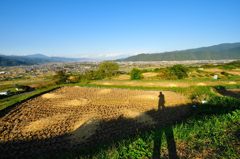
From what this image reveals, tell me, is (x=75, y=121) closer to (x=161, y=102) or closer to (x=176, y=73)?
(x=161, y=102)

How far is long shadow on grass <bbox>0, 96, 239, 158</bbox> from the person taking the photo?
12.0m

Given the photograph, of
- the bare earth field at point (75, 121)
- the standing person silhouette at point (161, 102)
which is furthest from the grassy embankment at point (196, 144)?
the standing person silhouette at point (161, 102)

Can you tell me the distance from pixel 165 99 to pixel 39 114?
14.4m

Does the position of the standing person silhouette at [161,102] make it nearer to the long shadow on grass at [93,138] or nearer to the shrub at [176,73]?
the long shadow on grass at [93,138]

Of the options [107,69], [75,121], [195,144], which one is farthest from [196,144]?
[107,69]

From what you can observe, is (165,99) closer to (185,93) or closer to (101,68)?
(185,93)

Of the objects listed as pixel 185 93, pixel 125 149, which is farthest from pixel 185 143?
pixel 185 93

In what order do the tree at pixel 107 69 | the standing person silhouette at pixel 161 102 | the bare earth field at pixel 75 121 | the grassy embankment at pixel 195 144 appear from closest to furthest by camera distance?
the grassy embankment at pixel 195 144 < the bare earth field at pixel 75 121 < the standing person silhouette at pixel 161 102 < the tree at pixel 107 69

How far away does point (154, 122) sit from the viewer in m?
17.8

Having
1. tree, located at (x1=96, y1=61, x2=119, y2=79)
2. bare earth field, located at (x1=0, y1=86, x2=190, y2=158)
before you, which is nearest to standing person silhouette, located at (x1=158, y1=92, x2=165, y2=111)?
bare earth field, located at (x1=0, y1=86, x2=190, y2=158)

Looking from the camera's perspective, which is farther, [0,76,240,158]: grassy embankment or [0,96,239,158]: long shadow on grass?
[0,96,239,158]: long shadow on grass

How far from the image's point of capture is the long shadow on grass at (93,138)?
1204 centimetres

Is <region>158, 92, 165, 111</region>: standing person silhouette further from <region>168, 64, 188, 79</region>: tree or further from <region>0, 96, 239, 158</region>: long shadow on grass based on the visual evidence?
<region>168, 64, 188, 79</region>: tree

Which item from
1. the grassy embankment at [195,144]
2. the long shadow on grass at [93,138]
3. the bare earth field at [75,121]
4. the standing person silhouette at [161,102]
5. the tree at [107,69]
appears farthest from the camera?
the tree at [107,69]
